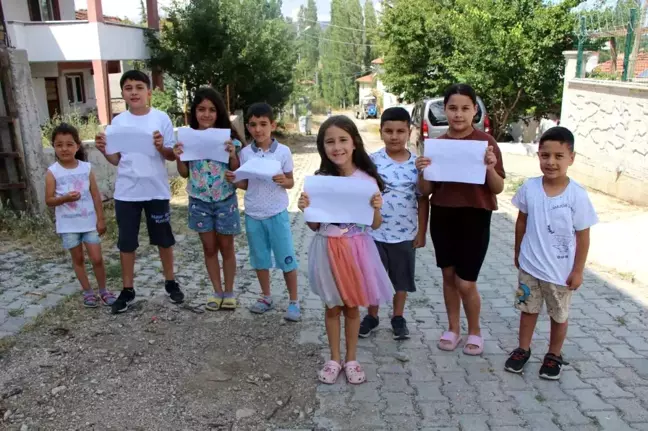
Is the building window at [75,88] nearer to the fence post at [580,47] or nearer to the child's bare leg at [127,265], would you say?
the fence post at [580,47]

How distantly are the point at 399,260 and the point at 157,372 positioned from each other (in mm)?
1669

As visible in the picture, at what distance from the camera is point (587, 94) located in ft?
30.6

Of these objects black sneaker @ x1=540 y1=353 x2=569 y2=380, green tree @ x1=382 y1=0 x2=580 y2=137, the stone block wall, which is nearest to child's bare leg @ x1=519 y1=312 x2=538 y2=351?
black sneaker @ x1=540 y1=353 x2=569 y2=380

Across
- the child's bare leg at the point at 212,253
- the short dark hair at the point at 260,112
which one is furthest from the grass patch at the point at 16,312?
the short dark hair at the point at 260,112

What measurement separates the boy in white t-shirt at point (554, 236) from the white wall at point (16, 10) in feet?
56.0

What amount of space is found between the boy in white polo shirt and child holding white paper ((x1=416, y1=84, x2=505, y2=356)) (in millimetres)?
1024

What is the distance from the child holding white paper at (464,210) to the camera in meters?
3.11

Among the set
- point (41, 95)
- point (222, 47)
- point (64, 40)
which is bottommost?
point (41, 95)

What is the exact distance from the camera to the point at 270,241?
393 cm

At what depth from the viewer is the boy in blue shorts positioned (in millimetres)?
3344

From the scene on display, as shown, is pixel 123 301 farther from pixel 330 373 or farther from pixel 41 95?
pixel 41 95

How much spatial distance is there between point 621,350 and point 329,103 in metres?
62.0

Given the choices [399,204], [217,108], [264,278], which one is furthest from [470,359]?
[217,108]

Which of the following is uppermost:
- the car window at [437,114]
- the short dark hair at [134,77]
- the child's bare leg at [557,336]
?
the short dark hair at [134,77]
